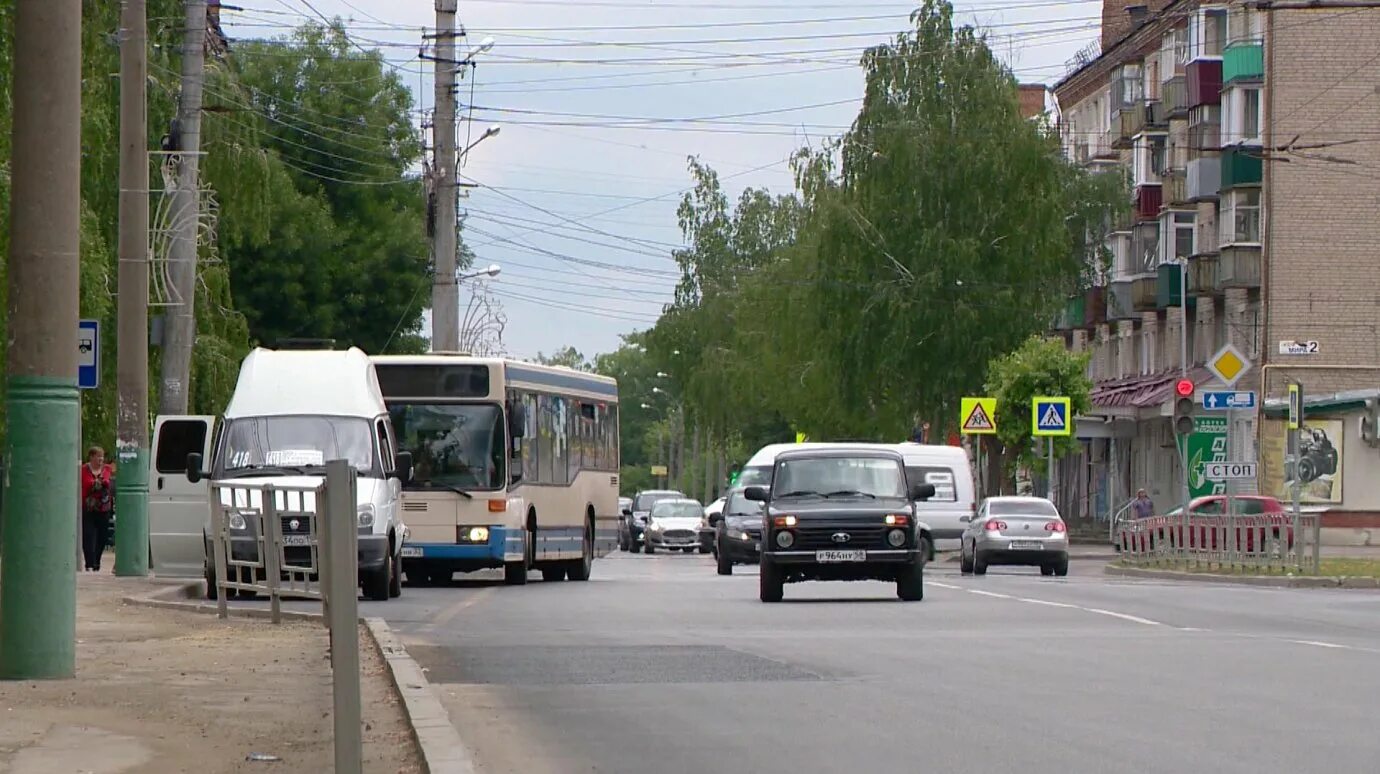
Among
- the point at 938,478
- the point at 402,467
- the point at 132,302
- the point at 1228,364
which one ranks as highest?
the point at 132,302

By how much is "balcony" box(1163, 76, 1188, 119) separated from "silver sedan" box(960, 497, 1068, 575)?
109ft

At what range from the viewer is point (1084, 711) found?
13.3m

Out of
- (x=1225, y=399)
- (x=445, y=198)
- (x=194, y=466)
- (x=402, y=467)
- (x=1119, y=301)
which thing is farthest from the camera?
(x=1119, y=301)

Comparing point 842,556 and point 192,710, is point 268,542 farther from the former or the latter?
point 192,710

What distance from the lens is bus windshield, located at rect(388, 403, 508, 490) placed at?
31.7m

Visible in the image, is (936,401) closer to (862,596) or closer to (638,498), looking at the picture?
(638,498)

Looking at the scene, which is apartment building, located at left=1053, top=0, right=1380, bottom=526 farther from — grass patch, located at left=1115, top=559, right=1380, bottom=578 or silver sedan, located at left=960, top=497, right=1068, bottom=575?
silver sedan, located at left=960, top=497, right=1068, bottom=575

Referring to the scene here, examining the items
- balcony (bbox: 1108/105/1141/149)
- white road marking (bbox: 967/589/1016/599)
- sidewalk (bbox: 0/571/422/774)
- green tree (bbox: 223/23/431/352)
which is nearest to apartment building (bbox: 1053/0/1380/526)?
balcony (bbox: 1108/105/1141/149)

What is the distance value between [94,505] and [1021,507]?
15657 mm

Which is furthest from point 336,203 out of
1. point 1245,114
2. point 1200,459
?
point 1245,114

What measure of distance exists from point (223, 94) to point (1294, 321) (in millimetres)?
37552

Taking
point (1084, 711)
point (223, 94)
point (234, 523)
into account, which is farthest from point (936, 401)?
point (1084, 711)

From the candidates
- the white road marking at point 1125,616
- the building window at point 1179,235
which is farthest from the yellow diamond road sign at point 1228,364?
the building window at point 1179,235

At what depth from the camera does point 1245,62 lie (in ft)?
224
